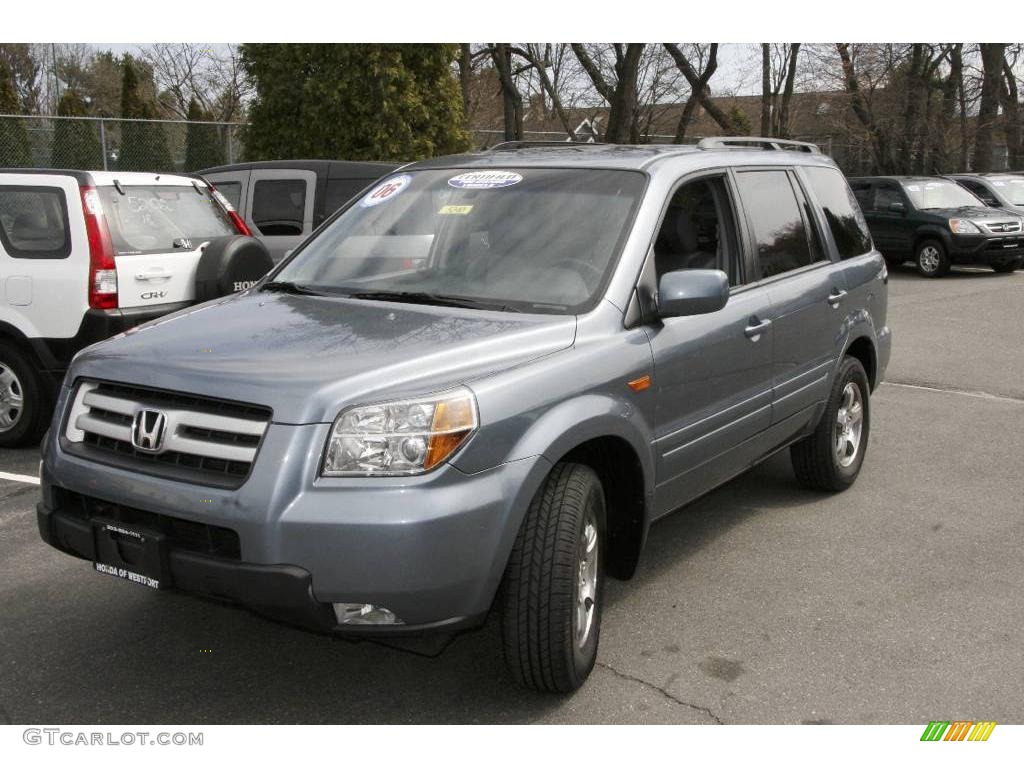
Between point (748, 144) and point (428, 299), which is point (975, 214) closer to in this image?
point (748, 144)

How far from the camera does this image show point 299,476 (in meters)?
3.10

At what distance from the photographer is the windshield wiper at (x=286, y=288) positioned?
4400 mm

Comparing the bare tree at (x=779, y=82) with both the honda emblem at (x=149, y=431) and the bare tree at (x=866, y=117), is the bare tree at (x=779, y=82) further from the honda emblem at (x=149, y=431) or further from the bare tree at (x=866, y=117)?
the honda emblem at (x=149, y=431)

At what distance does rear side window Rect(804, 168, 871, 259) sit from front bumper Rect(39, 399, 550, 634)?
345 cm

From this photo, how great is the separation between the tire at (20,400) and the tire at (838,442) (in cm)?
458

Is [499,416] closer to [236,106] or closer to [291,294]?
[291,294]

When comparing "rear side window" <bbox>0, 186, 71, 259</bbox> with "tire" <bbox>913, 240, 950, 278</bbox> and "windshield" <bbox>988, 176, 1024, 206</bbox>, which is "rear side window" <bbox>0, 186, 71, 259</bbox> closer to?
"tire" <bbox>913, 240, 950, 278</bbox>

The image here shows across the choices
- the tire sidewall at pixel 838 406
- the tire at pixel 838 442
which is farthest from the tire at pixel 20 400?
the tire sidewall at pixel 838 406

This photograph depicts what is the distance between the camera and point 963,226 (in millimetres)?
18031

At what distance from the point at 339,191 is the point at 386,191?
6039mm

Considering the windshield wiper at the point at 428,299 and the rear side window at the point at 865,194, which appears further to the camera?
the rear side window at the point at 865,194

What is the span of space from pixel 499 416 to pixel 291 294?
144cm

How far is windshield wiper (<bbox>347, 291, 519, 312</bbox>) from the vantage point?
13.2ft

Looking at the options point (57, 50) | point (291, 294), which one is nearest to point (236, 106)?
point (57, 50)
